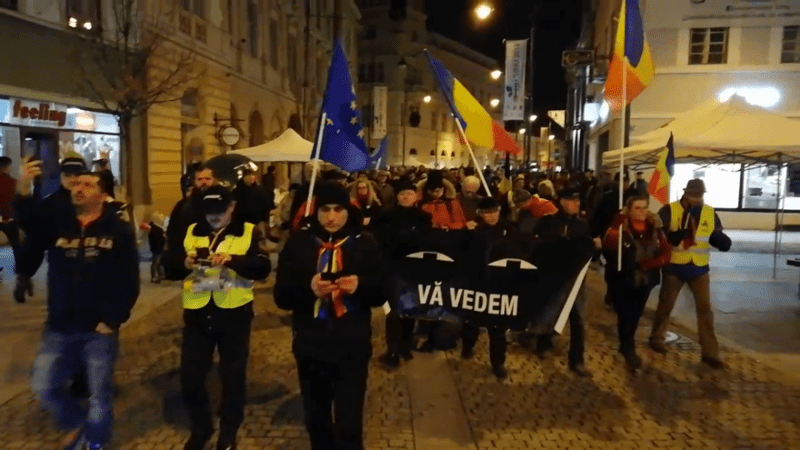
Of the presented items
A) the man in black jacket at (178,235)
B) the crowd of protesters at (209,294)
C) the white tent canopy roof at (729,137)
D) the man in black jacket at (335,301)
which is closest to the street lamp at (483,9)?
the white tent canopy roof at (729,137)

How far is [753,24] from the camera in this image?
22.9 meters

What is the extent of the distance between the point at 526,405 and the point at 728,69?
21.0m

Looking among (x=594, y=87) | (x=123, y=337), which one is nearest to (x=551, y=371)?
(x=123, y=337)

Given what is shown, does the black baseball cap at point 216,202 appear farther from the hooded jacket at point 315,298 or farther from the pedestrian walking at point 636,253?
the pedestrian walking at point 636,253

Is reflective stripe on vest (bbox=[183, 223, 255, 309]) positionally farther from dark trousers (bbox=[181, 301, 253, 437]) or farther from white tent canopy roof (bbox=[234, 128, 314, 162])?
white tent canopy roof (bbox=[234, 128, 314, 162])

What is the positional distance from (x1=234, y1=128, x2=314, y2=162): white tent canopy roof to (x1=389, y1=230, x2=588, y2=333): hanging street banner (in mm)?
9406

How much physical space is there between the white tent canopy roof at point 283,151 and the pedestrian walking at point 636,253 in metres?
9.26

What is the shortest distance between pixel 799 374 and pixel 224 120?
20.2 metres

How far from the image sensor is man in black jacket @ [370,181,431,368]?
5.96 meters

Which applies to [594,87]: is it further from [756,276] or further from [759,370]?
[759,370]

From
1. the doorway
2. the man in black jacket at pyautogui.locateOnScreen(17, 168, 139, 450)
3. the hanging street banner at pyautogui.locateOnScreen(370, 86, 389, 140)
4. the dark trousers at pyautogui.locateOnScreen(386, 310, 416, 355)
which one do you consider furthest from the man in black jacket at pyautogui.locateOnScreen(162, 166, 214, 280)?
the hanging street banner at pyautogui.locateOnScreen(370, 86, 389, 140)

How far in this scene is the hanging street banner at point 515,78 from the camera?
76.0 ft

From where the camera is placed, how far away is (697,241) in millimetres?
6797

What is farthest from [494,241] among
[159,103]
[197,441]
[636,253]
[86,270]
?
[159,103]
